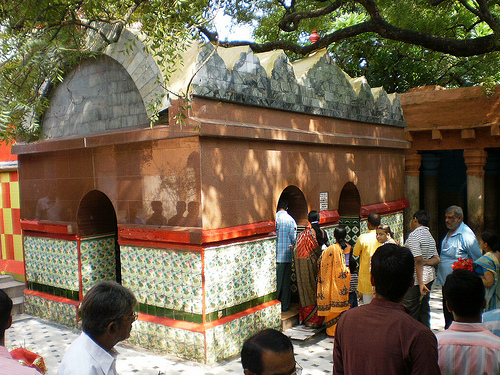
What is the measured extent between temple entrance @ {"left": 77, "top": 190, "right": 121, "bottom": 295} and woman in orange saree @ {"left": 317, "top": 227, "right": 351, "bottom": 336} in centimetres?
327

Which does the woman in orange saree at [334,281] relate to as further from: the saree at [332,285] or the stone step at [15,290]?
the stone step at [15,290]

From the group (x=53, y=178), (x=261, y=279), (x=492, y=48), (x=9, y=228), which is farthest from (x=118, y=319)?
(x=492, y=48)

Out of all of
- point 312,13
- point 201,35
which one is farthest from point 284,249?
point 312,13

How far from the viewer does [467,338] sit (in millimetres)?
2445

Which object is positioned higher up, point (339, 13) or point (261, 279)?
point (339, 13)

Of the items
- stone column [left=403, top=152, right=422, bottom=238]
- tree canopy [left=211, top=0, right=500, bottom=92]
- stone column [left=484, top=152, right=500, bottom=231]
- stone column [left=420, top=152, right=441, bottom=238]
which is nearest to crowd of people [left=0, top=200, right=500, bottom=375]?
tree canopy [left=211, top=0, right=500, bottom=92]

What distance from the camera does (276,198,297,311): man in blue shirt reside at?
22.6 ft

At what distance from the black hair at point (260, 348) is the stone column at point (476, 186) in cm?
866

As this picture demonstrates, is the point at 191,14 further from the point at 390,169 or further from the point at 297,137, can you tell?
the point at 390,169

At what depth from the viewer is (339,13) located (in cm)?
1595

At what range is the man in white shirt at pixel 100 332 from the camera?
2.15m

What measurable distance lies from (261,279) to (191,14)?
3.42 meters

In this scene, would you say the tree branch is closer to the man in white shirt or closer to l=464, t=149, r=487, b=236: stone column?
l=464, t=149, r=487, b=236: stone column

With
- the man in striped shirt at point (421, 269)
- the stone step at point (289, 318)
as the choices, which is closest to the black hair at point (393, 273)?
the man in striped shirt at point (421, 269)
